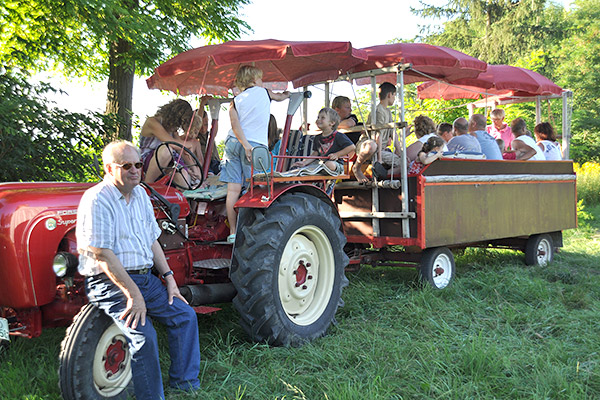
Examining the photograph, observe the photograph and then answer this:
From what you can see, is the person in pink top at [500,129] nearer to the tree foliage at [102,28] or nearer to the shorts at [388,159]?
the shorts at [388,159]

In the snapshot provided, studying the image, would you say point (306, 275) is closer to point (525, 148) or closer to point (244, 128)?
point (244, 128)

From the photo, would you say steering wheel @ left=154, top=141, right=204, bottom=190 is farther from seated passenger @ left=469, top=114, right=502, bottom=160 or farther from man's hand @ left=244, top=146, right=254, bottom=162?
seated passenger @ left=469, top=114, right=502, bottom=160

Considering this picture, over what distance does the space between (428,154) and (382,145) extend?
0.56m

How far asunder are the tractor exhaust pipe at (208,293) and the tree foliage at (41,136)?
3799 millimetres

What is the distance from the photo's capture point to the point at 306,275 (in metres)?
4.63

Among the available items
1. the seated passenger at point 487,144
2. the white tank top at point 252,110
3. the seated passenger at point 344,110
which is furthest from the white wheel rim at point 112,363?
the seated passenger at point 487,144

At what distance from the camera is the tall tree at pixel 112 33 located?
873 centimetres

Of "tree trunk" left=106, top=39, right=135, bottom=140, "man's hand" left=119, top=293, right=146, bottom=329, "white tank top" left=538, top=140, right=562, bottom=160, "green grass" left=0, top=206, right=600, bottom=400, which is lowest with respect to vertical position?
"green grass" left=0, top=206, right=600, bottom=400

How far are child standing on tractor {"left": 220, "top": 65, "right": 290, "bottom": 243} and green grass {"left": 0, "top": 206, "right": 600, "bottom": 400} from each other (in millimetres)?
1106

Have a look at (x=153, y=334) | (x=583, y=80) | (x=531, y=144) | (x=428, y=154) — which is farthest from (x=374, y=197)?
(x=583, y=80)

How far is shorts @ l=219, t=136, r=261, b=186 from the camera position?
14.9ft

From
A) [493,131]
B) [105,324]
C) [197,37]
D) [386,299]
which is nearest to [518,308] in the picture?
[386,299]

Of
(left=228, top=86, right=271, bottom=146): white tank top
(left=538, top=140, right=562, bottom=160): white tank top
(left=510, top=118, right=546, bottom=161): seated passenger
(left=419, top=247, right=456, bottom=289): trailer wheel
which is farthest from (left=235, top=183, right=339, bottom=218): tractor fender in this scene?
(left=538, top=140, right=562, bottom=160): white tank top

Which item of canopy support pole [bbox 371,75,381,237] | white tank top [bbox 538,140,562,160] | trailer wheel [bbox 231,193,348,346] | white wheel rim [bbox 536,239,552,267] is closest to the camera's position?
trailer wheel [bbox 231,193,348,346]
